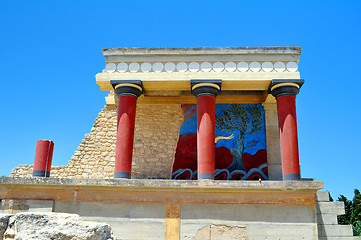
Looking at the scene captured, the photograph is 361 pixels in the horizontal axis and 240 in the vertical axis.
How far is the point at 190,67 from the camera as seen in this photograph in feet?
36.1

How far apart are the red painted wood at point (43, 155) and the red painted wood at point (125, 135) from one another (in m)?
2.09

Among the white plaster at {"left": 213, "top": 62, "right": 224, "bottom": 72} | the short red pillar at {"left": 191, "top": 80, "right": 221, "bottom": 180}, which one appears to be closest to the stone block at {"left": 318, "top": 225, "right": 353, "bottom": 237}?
the short red pillar at {"left": 191, "top": 80, "right": 221, "bottom": 180}

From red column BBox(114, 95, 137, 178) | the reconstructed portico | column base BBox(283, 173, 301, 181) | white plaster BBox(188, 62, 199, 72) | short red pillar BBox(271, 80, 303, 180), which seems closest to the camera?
column base BBox(283, 173, 301, 181)

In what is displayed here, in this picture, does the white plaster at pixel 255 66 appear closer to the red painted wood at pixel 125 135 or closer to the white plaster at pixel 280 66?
the white plaster at pixel 280 66

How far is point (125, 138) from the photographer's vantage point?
10.2m

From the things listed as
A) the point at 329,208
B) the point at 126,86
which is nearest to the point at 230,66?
the point at 126,86

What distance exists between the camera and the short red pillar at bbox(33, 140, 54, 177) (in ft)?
34.2

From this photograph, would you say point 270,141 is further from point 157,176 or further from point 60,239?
point 60,239

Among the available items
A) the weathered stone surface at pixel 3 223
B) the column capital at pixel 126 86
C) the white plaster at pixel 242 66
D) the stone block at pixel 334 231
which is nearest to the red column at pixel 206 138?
the white plaster at pixel 242 66

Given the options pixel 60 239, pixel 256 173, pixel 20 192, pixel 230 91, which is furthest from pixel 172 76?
pixel 60 239

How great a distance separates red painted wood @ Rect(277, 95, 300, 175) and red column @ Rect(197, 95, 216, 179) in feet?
6.28

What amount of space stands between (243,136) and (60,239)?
31.0 feet

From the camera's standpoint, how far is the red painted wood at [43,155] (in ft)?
34.3

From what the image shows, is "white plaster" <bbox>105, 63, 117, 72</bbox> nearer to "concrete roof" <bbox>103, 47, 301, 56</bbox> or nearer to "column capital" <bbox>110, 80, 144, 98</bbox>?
"concrete roof" <bbox>103, 47, 301, 56</bbox>
